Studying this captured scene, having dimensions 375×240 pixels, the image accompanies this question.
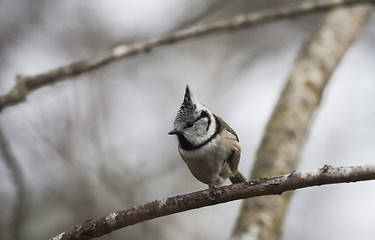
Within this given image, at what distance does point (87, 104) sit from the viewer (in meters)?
6.26

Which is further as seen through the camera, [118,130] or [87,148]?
[118,130]

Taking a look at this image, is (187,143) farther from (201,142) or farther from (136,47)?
(136,47)

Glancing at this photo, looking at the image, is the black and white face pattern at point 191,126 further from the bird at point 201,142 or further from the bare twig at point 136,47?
the bare twig at point 136,47

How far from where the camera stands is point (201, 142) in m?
2.65

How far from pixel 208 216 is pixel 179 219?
0.63 metres

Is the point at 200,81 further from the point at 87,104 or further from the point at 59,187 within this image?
the point at 59,187

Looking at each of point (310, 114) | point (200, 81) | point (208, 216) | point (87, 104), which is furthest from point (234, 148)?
point (200, 81)

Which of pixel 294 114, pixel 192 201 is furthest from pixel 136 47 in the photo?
pixel 192 201

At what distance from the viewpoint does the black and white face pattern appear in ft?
8.69

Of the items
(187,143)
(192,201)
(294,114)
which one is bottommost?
(294,114)

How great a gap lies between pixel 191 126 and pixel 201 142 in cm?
10

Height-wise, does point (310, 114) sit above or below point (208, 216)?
above

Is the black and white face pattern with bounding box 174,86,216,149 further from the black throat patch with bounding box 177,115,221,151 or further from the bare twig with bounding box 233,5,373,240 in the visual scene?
the bare twig with bounding box 233,5,373,240

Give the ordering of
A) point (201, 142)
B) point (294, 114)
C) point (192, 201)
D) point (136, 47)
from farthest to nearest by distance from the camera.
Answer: point (294, 114)
point (136, 47)
point (201, 142)
point (192, 201)
